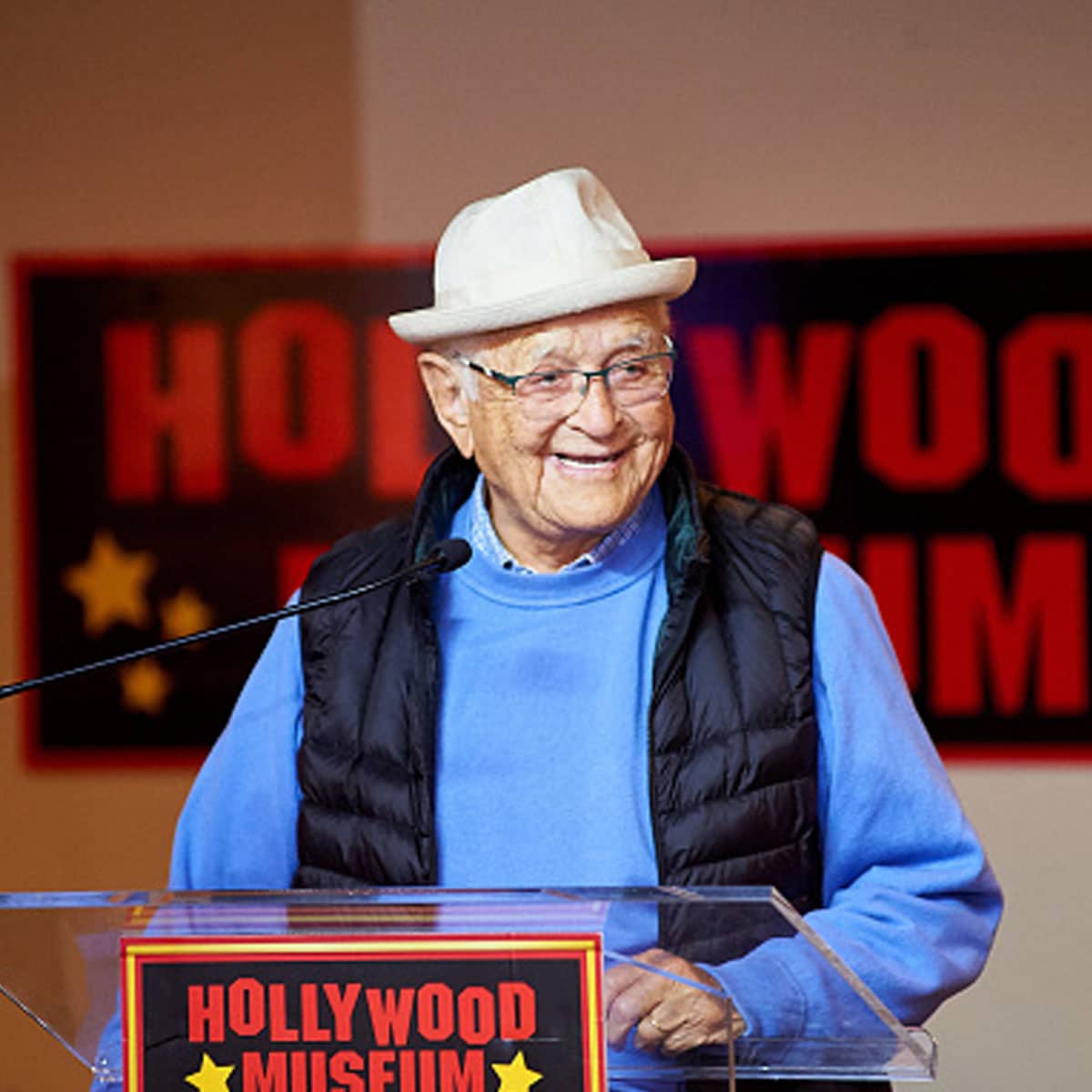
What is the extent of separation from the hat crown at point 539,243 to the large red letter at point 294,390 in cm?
153

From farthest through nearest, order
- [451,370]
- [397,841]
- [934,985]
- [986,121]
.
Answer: [986,121]
[451,370]
[397,841]
[934,985]

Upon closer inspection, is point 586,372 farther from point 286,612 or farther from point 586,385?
point 286,612

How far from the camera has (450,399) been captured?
169 cm

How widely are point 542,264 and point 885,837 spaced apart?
57 cm

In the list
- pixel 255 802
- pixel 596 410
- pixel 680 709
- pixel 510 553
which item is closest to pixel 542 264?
pixel 596 410

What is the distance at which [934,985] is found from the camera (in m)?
1.38

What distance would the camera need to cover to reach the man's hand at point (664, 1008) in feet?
3.33

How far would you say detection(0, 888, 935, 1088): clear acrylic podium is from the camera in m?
1.01

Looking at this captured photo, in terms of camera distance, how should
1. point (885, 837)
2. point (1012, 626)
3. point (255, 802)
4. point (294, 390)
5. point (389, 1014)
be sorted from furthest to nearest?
point (294, 390)
point (1012, 626)
point (255, 802)
point (885, 837)
point (389, 1014)

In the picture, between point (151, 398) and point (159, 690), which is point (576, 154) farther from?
point (159, 690)

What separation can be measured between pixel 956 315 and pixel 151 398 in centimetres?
139

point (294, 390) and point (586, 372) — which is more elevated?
point (294, 390)

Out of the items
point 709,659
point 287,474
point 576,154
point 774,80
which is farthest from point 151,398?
point 709,659

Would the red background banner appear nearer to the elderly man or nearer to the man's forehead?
the elderly man
